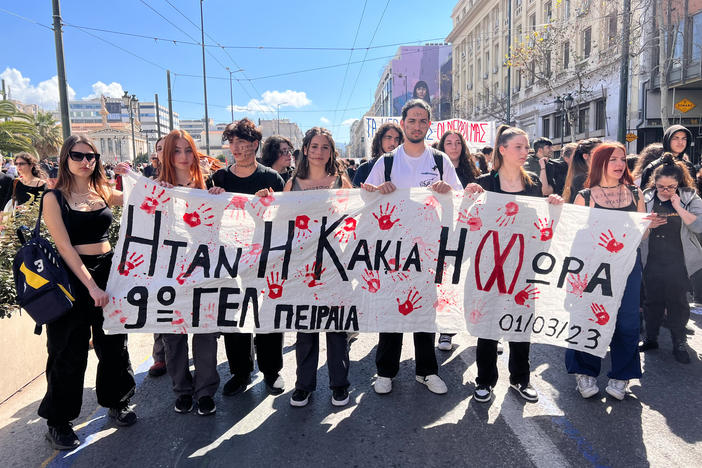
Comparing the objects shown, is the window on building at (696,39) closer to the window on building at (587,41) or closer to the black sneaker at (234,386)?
the window on building at (587,41)

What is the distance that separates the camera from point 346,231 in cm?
346

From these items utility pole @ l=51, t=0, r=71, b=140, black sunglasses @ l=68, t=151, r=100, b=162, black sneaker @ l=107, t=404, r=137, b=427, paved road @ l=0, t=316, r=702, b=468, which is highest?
utility pole @ l=51, t=0, r=71, b=140

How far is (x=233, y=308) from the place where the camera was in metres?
3.33

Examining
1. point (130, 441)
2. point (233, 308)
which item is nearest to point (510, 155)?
point (233, 308)

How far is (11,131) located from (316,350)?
8.16 metres

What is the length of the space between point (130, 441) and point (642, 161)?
5.77m

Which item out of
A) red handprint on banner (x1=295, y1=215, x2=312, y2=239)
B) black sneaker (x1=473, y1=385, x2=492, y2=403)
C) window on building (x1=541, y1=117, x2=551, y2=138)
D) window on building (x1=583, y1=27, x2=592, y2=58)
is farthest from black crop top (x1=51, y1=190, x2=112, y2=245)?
window on building (x1=541, y1=117, x2=551, y2=138)

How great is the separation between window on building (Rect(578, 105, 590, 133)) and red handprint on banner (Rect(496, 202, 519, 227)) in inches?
965

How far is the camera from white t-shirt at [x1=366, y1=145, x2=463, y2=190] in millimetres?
3613

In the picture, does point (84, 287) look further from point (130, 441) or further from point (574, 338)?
point (574, 338)

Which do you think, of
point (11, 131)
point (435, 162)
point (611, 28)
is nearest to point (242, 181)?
point (435, 162)

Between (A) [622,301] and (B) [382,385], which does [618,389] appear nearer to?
(A) [622,301]

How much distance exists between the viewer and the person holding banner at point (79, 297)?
2.91 m

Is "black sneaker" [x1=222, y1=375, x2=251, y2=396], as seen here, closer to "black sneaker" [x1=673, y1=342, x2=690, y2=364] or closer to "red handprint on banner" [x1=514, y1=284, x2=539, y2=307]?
"red handprint on banner" [x1=514, y1=284, x2=539, y2=307]
